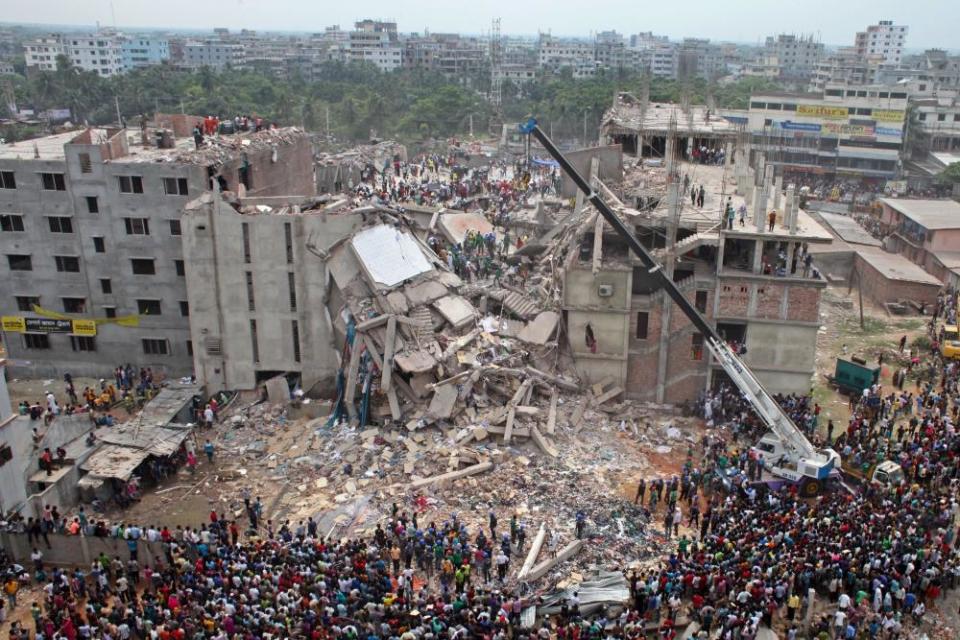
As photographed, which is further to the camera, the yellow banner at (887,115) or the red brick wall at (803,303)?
the yellow banner at (887,115)

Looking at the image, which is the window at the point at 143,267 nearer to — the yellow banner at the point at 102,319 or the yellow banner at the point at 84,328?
the yellow banner at the point at 102,319

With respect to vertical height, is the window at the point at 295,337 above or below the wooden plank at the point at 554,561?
above

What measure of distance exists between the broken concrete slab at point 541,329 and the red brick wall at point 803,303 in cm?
847

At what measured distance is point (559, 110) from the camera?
9731cm

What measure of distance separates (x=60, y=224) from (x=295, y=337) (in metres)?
11.7

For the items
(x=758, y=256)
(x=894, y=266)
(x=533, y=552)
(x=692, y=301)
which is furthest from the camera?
(x=894, y=266)

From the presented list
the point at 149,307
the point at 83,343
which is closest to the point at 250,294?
the point at 149,307

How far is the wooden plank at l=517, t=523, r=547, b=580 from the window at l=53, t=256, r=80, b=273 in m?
23.6

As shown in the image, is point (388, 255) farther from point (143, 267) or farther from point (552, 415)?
point (143, 267)

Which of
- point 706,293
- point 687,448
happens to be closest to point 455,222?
point 706,293

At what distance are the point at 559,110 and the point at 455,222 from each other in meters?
59.5

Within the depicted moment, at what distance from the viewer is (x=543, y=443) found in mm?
26469

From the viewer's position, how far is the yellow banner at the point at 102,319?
34656 mm

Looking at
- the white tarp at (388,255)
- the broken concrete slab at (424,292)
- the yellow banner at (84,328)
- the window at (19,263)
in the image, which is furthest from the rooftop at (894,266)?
the window at (19,263)
